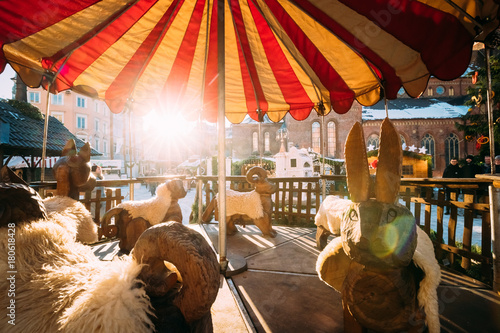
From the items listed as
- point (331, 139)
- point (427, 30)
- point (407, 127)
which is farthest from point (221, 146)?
point (407, 127)

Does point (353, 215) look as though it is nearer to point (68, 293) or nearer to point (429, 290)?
point (429, 290)

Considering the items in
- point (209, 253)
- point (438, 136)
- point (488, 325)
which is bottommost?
point (488, 325)

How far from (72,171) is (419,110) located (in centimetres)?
3537

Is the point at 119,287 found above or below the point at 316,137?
below

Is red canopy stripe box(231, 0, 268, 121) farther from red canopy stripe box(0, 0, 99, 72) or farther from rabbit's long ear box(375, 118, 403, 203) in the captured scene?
rabbit's long ear box(375, 118, 403, 203)

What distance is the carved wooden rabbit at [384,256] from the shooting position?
120 centimetres

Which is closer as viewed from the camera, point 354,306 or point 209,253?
point 209,253

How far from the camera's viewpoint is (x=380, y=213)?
1.23 meters

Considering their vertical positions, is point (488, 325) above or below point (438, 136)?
below

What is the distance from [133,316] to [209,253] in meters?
0.34

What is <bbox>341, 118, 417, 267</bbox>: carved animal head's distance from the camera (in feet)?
3.90

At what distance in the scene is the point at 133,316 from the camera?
0.78 m

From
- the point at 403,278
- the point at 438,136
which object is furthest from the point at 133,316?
the point at 438,136

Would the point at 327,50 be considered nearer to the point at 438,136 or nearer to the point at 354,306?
the point at 354,306
